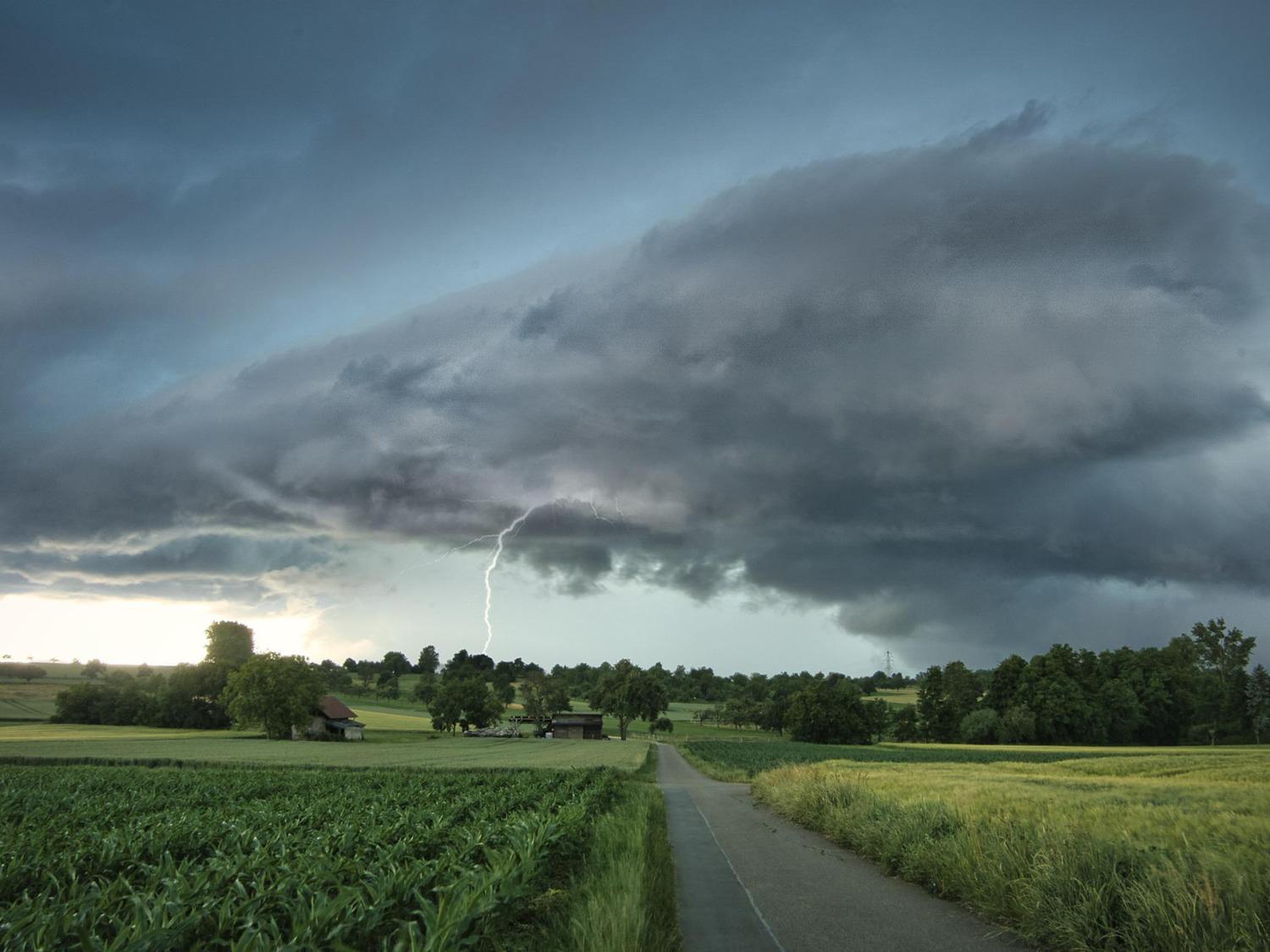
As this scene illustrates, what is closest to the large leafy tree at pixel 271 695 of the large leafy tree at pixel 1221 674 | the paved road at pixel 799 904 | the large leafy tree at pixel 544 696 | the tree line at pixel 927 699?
the tree line at pixel 927 699

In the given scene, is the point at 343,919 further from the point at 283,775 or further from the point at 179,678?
the point at 179,678

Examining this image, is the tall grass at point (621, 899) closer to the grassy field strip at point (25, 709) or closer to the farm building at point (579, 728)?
the farm building at point (579, 728)

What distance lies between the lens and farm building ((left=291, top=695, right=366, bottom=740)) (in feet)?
331

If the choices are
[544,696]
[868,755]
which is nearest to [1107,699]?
[868,755]

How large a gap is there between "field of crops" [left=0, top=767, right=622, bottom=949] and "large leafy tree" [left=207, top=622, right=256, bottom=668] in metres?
109

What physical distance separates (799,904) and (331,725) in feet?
348

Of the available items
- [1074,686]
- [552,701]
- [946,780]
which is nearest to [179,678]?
[552,701]

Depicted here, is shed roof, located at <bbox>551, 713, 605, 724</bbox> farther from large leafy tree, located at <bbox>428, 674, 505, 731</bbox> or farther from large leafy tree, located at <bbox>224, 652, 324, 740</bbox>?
large leafy tree, located at <bbox>224, 652, 324, 740</bbox>

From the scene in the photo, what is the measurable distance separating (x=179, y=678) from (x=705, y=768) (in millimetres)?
83444

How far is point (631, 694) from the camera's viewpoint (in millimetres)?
138000

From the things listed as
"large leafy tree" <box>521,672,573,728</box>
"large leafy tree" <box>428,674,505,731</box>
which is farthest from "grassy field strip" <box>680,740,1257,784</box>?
"large leafy tree" <box>521,672,573,728</box>

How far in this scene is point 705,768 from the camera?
62750 mm

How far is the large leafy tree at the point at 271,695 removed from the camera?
299 feet

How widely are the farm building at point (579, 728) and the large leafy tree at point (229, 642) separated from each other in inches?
2022
